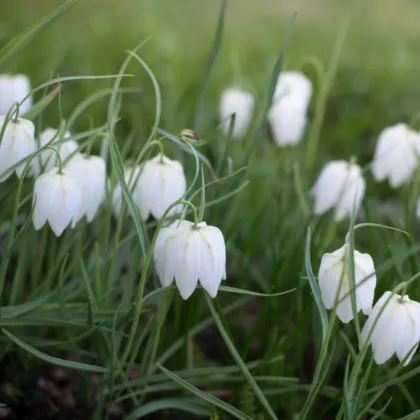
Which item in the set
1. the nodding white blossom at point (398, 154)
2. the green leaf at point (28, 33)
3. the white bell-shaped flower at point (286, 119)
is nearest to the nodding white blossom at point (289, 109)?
the white bell-shaped flower at point (286, 119)

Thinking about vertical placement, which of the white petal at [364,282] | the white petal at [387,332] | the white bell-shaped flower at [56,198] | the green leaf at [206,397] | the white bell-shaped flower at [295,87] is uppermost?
the white bell-shaped flower at [295,87]

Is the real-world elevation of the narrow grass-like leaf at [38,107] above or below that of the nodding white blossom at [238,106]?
below

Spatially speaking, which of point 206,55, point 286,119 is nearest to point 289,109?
point 286,119

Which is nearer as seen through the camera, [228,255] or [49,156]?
[49,156]

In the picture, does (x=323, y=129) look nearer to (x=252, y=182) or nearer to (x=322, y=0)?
(x=252, y=182)

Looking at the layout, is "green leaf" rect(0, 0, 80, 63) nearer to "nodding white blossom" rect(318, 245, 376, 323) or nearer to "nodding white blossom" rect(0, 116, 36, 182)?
"nodding white blossom" rect(0, 116, 36, 182)

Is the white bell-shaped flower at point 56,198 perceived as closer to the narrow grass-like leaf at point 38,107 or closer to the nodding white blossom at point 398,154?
the narrow grass-like leaf at point 38,107

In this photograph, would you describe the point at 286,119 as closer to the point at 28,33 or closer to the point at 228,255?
the point at 228,255

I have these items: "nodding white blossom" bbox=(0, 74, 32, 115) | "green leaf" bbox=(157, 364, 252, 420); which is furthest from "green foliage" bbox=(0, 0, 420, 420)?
"nodding white blossom" bbox=(0, 74, 32, 115)
